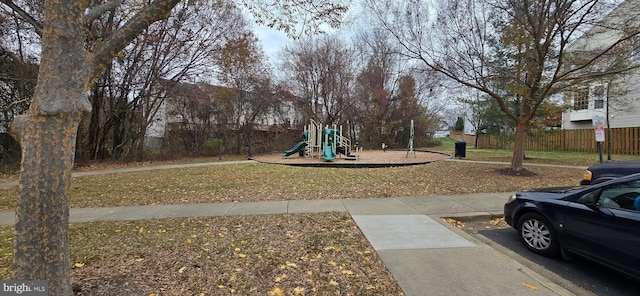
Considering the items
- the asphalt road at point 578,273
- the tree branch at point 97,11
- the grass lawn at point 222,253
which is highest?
the tree branch at point 97,11

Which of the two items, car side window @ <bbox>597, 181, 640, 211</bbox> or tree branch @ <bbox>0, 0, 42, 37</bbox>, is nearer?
tree branch @ <bbox>0, 0, 42, 37</bbox>

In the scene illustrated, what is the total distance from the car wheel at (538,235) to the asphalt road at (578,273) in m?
0.10

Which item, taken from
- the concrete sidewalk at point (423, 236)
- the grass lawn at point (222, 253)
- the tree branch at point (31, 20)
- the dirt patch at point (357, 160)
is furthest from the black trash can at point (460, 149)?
the tree branch at point (31, 20)

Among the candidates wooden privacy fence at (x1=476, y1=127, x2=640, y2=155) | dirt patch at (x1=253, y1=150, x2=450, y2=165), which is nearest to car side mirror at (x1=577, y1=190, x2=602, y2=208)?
dirt patch at (x1=253, y1=150, x2=450, y2=165)

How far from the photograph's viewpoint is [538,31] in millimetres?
8438

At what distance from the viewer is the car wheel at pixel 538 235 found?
151 inches

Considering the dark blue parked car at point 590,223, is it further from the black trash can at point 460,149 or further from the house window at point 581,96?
the black trash can at point 460,149

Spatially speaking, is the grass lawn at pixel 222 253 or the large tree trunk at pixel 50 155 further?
the grass lawn at pixel 222 253

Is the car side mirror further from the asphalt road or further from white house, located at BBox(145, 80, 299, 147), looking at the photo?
white house, located at BBox(145, 80, 299, 147)

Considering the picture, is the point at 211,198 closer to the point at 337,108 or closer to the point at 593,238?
the point at 593,238

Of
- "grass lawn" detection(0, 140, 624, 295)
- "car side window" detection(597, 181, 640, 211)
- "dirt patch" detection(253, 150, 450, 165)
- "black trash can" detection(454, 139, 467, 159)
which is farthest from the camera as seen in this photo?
"black trash can" detection(454, 139, 467, 159)

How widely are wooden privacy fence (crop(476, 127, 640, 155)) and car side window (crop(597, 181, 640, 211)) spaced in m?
17.5

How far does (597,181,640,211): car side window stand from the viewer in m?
3.10

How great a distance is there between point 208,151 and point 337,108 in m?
12.6
